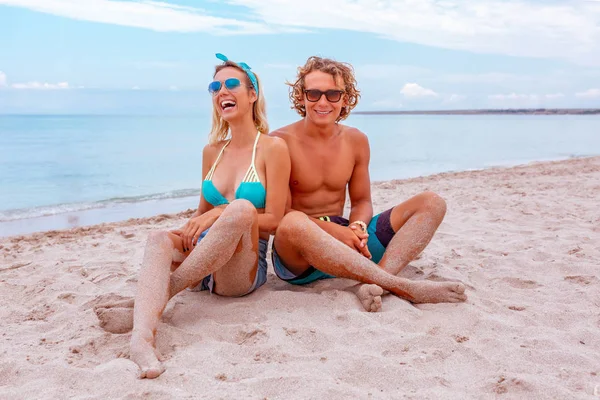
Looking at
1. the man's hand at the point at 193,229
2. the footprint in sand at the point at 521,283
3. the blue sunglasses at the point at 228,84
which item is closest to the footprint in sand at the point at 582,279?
the footprint in sand at the point at 521,283

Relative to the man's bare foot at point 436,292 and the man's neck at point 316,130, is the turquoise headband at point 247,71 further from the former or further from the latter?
the man's bare foot at point 436,292

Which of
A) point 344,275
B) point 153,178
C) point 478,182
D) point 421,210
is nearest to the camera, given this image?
point 344,275

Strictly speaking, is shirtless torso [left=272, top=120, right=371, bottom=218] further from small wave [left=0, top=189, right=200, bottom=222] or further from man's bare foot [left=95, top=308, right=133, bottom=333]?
small wave [left=0, top=189, right=200, bottom=222]

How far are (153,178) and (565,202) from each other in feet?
29.3

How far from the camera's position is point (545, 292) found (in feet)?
11.8

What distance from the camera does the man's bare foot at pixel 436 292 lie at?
3299 mm

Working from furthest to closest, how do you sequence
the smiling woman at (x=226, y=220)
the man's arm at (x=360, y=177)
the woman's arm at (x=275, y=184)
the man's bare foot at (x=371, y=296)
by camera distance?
the man's arm at (x=360, y=177) → the woman's arm at (x=275, y=184) → the man's bare foot at (x=371, y=296) → the smiling woman at (x=226, y=220)

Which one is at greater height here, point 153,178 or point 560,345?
point 560,345

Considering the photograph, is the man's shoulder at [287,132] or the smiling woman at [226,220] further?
the man's shoulder at [287,132]

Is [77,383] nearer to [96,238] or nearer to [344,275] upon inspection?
[344,275]

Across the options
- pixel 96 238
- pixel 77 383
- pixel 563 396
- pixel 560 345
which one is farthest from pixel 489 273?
pixel 96 238

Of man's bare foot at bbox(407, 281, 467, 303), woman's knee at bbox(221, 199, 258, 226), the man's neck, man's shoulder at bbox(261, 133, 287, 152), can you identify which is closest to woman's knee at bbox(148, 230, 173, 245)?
woman's knee at bbox(221, 199, 258, 226)

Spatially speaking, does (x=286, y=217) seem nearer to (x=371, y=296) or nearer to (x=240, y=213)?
(x=240, y=213)

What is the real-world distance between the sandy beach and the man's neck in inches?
39.4
